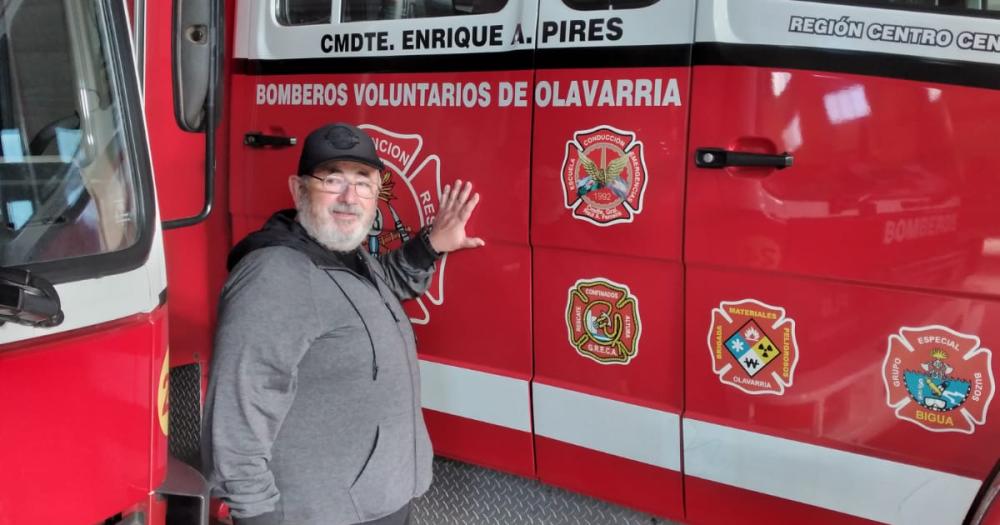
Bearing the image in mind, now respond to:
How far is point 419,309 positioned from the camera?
2750 millimetres

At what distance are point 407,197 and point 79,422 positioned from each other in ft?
4.09

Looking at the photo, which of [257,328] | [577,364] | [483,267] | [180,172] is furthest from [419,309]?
[180,172]

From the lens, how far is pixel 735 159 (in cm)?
212

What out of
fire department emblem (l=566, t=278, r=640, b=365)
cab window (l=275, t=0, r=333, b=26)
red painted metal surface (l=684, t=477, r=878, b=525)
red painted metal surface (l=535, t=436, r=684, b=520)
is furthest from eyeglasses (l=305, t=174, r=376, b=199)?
red painted metal surface (l=684, t=477, r=878, b=525)

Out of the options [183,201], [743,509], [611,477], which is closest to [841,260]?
[743,509]

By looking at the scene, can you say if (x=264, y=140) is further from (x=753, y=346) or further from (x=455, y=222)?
(x=753, y=346)

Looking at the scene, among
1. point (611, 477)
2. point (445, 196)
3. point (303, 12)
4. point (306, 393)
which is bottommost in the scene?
point (611, 477)

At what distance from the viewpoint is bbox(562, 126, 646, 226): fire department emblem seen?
2.27 m

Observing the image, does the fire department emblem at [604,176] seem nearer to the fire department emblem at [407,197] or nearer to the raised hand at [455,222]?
the raised hand at [455,222]

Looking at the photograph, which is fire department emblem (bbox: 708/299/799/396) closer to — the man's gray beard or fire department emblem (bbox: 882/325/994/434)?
fire department emblem (bbox: 882/325/994/434)

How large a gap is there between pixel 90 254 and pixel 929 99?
5.73 ft

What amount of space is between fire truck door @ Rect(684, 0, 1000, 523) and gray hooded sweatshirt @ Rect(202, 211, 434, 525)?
757 mm

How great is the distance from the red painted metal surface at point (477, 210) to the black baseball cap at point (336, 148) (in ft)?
0.98

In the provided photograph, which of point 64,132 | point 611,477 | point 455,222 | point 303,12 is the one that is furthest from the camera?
point 303,12
